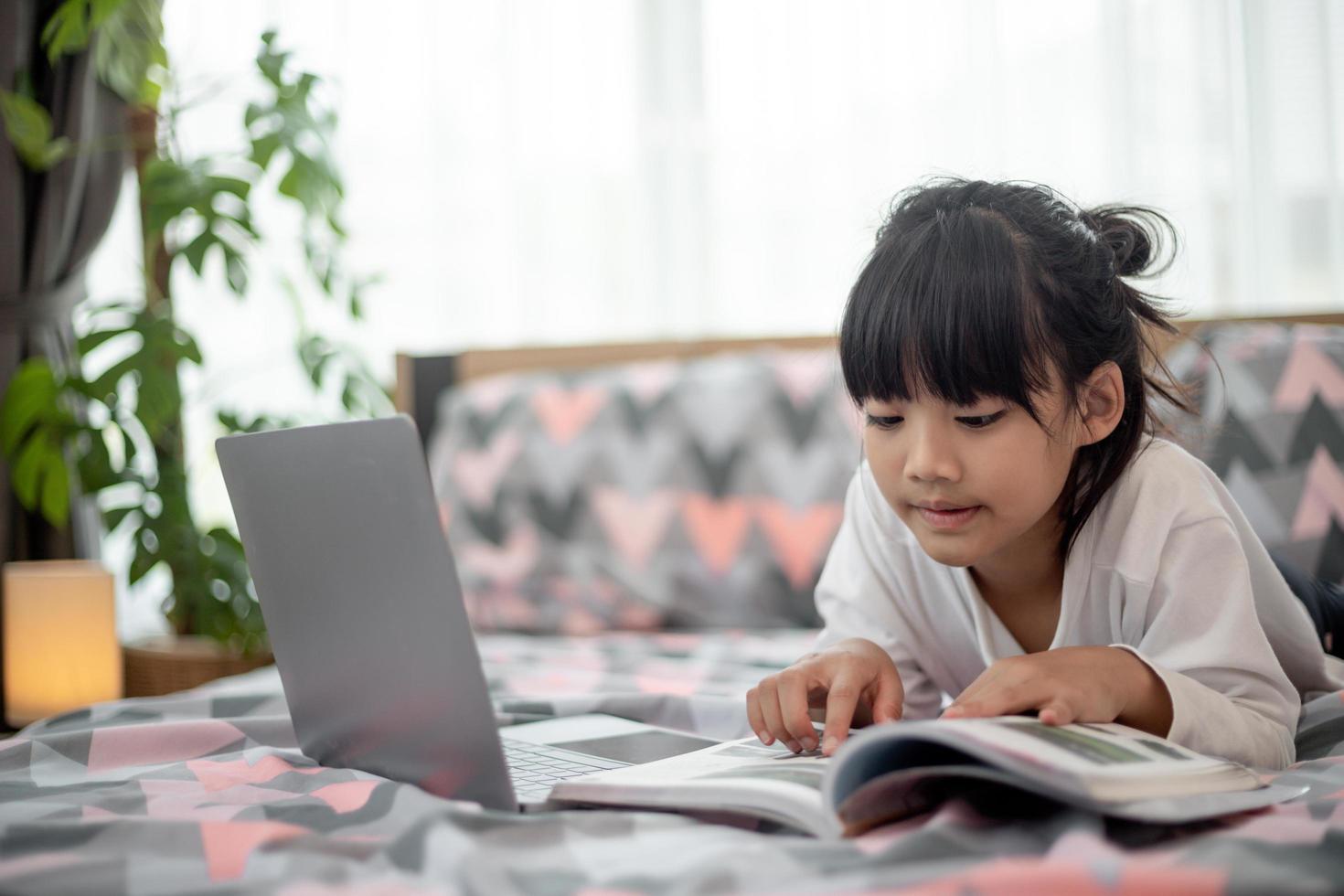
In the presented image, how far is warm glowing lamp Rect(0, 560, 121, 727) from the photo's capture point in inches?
69.0

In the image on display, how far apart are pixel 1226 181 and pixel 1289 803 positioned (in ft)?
4.98

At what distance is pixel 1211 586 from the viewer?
894 millimetres

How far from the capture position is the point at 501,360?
2.20m

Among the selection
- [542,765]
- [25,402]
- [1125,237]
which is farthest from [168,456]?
[1125,237]

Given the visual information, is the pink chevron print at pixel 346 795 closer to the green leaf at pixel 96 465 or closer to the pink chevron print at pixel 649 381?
the pink chevron print at pixel 649 381

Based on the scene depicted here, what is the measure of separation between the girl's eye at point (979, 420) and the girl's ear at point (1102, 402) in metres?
0.10

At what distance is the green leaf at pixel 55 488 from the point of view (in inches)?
75.5

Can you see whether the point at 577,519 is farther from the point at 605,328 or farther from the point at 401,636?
the point at 401,636

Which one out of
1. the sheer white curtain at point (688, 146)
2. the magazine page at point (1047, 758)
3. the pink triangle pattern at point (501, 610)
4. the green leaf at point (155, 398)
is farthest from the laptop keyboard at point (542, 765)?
the sheer white curtain at point (688, 146)

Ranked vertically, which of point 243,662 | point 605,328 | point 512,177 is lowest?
point 243,662

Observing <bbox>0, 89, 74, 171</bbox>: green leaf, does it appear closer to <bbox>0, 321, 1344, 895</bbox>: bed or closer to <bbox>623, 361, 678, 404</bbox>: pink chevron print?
<bbox>623, 361, 678, 404</bbox>: pink chevron print

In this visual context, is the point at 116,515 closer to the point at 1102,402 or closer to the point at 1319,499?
the point at 1102,402

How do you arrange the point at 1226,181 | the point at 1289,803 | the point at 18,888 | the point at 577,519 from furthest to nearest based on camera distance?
the point at 1226,181 → the point at 577,519 → the point at 1289,803 → the point at 18,888

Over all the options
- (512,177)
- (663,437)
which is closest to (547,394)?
(663,437)
